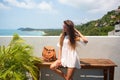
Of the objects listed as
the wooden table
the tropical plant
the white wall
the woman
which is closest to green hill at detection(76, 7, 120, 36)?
the white wall

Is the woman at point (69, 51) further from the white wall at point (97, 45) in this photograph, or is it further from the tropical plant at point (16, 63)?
the white wall at point (97, 45)

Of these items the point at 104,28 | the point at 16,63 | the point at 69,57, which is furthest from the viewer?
the point at 104,28

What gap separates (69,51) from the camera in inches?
194

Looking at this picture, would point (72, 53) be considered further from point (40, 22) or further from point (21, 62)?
point (40, 22)

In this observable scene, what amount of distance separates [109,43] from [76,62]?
40.8 inches

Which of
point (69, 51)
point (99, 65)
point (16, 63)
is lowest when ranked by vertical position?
point (99, 65)

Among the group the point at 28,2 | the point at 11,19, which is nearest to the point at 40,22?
the point at 11,19

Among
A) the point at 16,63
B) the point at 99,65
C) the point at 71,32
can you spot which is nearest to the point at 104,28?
the point at 99,65

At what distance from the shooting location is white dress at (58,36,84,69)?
16.0 ft

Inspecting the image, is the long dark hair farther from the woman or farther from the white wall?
the white wall

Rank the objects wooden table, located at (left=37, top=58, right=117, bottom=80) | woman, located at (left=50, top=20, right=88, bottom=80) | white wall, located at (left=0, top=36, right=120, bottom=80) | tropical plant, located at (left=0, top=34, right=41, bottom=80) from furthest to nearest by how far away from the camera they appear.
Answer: white wall, located at (left=0, top=36, right=120, bottom=80) → wooden table, located at (left=37, top=58, right=117, bottom=80) → woman, located at (left=50, top=20, right=88, bottom=80) → tropical plant, located at (left=0, top=34, right=41, bottom=80)

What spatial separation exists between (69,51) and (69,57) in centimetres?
11

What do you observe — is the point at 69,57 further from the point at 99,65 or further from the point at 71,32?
the point at 99,65

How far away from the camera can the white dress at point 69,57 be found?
487 cm
